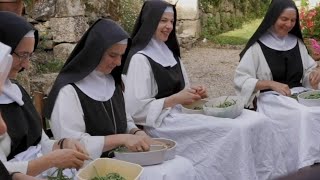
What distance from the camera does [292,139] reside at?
4.20m

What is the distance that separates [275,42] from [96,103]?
2.11 metres

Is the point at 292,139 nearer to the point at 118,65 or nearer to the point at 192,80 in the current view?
the point at 118,65

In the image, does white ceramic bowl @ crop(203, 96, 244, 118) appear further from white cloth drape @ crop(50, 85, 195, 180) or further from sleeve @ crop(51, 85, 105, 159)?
sleeve @ crop(51, 85, 105, 159)

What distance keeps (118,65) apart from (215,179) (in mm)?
1112

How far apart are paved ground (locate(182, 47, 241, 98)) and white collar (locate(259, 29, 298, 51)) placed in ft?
10.6

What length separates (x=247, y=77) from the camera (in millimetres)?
4426

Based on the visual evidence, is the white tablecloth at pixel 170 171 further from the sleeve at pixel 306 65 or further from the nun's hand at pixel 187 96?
the sleeve at pixel 306 65

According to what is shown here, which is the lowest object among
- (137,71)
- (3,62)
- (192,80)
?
(192,80)

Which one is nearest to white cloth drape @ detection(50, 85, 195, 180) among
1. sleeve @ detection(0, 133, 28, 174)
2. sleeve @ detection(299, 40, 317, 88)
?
sleeve @ detection(0, 133, 28, 174)

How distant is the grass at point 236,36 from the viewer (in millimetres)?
11438

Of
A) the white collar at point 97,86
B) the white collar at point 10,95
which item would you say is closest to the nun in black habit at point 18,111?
the white collar at point 10,95

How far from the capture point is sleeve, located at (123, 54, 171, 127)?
3.74 m

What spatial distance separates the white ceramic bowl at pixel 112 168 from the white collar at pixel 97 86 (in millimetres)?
601

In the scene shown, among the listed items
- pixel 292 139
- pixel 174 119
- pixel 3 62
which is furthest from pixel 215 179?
pixel 3 62
